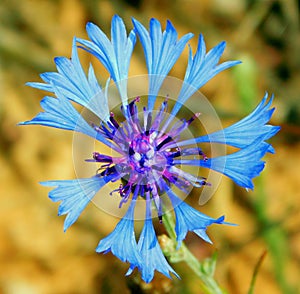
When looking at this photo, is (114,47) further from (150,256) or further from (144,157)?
(150,256)

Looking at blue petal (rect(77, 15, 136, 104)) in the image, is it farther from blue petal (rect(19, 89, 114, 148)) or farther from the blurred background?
the blurred background

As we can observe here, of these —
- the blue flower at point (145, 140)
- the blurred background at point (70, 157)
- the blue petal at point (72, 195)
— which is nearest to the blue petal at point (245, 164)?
the blue flower at point (145, 140)

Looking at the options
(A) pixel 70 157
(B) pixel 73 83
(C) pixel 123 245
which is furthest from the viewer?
(A) pixel 70 157

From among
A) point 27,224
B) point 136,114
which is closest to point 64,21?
point 27,224

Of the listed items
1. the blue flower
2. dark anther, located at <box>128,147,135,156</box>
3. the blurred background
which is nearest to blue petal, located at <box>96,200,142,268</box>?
the blue flower

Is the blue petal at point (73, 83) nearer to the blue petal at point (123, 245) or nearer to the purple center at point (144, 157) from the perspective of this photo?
the purple center at point (144, 157)

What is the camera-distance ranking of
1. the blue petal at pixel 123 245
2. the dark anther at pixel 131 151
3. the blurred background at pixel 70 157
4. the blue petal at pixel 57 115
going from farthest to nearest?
the blurred background at pixel 70 157 → the dark anther at pixel 131 151 → the blue petal at pixel 57 115 → the blue petal at pixel 123 245

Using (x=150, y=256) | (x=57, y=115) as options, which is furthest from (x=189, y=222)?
(x=57, y=115)
